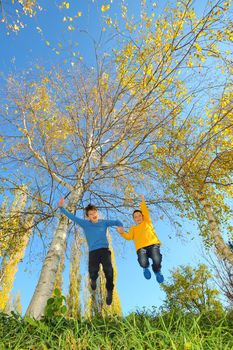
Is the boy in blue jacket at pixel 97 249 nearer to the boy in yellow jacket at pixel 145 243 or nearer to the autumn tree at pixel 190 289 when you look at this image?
the boy in yellow jacket at pixel 145 243

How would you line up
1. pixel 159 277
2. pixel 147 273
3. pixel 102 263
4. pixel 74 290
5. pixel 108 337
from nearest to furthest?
pixel 108 337
pixel 102 263
pixel 159 277
pixel 147 273
pixel 74 290

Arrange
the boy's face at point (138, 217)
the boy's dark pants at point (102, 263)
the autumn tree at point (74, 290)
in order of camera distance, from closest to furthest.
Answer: the boy's dark pants at point (102, 263)
the boy's face at point (138, 217)
the autumn tree at point (74, 290)

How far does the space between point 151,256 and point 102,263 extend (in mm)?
987

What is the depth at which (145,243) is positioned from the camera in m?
6.07

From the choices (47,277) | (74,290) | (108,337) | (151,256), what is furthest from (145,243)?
(74,290)

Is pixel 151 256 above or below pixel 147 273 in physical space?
above

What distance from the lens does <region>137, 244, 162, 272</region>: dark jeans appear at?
5883 millimetres

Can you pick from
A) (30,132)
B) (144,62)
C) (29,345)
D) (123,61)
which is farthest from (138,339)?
(30,132)

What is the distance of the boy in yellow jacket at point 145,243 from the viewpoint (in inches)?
232

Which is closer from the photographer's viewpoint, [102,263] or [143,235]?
[102,263]

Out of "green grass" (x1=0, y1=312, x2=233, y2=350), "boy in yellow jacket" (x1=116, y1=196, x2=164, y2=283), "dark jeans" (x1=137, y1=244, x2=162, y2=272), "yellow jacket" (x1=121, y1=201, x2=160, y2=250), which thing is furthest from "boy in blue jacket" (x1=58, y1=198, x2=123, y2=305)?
"green grass" (x1=0, y1=312, x2=233, y2=350)

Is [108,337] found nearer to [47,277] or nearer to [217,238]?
[47,277]

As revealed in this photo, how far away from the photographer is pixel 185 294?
14.8 metres

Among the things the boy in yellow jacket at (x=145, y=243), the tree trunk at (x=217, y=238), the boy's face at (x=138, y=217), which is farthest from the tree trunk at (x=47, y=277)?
the tree trunk at (x=217, y=238)
